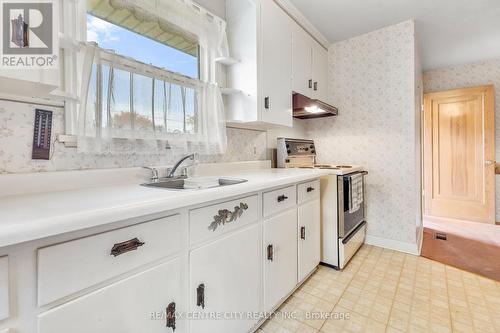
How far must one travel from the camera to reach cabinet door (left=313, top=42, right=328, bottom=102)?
106 inches

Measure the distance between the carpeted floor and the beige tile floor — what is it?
0.23m

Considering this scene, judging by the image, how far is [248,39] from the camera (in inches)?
72.4

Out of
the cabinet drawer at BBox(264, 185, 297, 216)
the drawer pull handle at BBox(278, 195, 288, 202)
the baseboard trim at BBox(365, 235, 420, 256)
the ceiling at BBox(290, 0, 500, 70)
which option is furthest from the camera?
the baseboard trim at BBox(365, 235, 420, 256)

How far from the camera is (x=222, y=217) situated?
3.69 feet

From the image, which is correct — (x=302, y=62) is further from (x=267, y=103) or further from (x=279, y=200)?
(x=279, y=200)

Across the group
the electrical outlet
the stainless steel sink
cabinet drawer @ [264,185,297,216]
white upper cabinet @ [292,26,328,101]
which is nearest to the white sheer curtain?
the stainless steel sink

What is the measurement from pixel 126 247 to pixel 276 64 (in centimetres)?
181

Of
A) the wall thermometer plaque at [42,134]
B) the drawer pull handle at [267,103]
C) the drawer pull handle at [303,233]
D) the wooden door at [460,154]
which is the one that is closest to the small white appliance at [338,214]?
the drawer pull handle at [303,233]

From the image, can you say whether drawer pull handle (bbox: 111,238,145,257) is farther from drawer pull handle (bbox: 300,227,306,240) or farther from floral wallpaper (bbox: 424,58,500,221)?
floral wallpaper (bbox: 424,58,500,221)

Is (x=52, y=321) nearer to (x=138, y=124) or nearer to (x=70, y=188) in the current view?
(x=70, y=188)

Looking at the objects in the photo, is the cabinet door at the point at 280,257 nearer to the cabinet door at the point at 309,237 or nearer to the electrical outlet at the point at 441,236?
the cabinet door at the point at 309,237

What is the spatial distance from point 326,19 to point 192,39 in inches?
59.7

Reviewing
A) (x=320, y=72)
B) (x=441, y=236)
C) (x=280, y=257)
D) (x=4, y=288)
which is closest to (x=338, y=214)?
(x=280, y=257)

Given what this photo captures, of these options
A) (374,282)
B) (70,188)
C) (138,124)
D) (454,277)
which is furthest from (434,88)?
(70,188)
